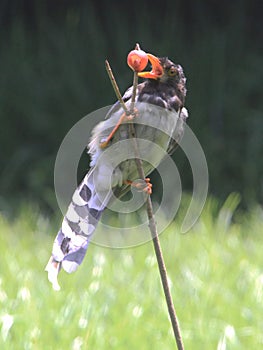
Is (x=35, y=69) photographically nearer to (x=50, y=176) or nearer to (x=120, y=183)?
(x=50, y=176)

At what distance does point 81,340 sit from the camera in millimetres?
2473

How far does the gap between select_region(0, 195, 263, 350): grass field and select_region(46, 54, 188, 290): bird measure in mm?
700

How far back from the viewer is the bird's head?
67.4 inches

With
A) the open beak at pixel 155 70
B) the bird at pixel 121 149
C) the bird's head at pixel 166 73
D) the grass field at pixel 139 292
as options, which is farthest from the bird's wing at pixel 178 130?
the grass field at pixel 139 292

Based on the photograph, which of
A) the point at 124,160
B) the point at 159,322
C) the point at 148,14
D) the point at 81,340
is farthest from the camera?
A: the point at 148,14

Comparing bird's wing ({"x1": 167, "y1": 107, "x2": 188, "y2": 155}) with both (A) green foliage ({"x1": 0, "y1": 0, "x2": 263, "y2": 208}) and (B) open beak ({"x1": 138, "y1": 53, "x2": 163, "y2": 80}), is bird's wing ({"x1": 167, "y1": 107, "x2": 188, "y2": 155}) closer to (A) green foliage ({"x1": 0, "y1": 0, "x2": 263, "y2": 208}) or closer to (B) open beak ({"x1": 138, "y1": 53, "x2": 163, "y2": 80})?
(B) open beak ({"x1": 138, "y1": 53, "x2": 163, "y2": 80})

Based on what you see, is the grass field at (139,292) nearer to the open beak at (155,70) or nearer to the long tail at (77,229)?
the long tail at (77,229)

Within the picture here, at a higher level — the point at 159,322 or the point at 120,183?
the point at 120,183

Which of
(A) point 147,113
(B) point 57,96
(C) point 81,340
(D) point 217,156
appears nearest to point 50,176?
(B) point 57,96

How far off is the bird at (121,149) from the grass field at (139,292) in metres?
0.70

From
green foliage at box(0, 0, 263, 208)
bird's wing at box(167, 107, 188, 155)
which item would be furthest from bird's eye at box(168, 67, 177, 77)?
green foliage at box(0, 0, 263, 208)

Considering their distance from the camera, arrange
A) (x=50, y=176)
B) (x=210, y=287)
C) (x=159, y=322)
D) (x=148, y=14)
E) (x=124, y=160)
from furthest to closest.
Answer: (x=148, y=14), (x=50, y=176), (x=210, y=287), (x=159, y=322), (x=124, y=160)

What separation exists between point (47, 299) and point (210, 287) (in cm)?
52

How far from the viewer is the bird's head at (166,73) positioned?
171cm
